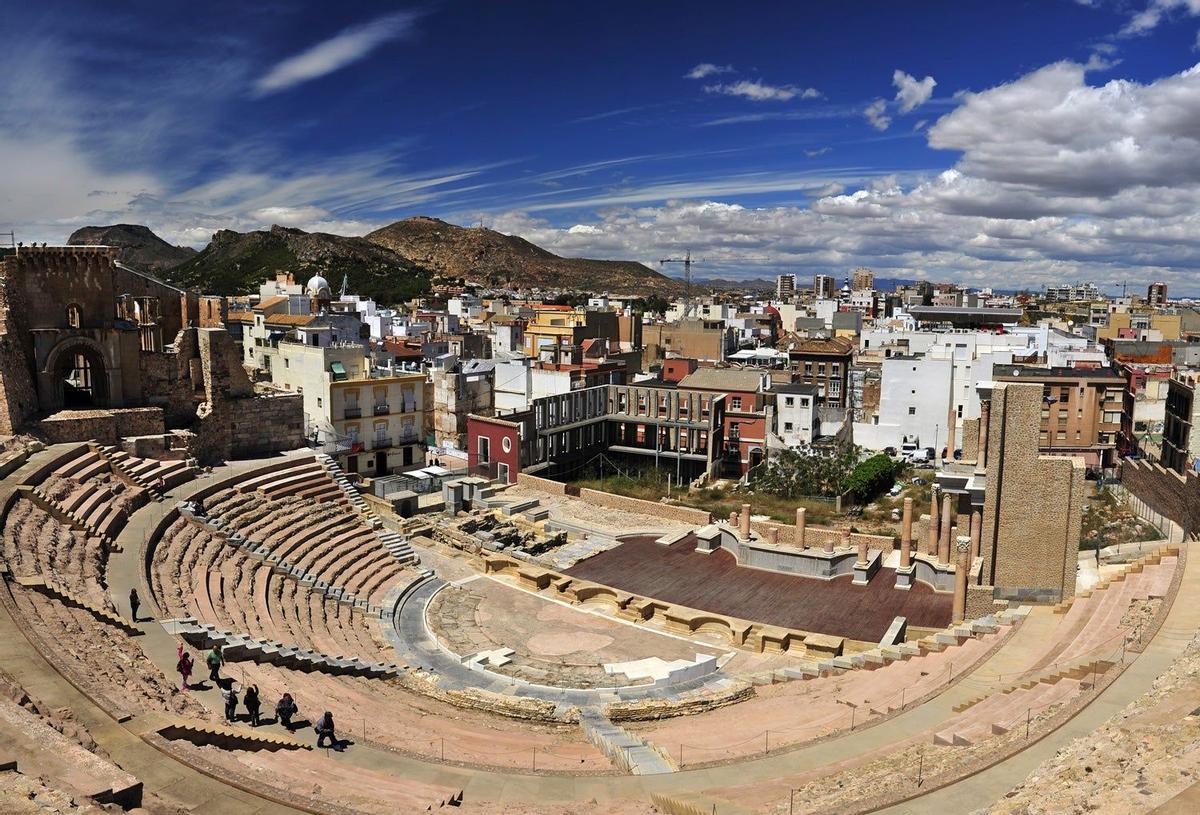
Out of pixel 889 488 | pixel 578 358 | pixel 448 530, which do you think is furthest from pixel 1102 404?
pixel 448 530

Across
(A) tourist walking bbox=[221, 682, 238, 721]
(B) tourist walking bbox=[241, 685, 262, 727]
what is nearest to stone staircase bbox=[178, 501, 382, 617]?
(A) tourist walking bbox=[221, 682, 238, 721]

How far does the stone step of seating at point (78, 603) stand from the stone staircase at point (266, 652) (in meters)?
0.80

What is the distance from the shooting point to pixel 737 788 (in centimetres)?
1341

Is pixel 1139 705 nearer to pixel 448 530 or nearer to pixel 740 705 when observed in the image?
pixel 740 705

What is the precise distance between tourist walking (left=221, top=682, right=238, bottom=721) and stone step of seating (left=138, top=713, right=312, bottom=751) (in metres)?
0.65

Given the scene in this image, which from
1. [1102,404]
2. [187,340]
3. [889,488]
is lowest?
[889,488]

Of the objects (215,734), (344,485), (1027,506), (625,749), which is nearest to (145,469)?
(344,485)

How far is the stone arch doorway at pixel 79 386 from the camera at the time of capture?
3109 cm

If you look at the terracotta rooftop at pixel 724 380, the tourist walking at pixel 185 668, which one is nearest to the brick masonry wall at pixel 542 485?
the terracotta rooftop at pixel 724 380

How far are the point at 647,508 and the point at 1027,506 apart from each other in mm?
17684

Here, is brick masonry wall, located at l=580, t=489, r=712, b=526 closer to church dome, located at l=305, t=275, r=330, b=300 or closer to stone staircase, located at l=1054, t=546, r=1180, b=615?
stone staircase, located at l=1054, t=546, r=1180, b=615

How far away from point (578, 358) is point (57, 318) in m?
37.1

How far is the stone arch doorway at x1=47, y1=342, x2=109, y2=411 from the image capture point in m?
31.1

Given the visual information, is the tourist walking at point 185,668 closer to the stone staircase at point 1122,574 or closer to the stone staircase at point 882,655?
the stone staircase at point 882,655
